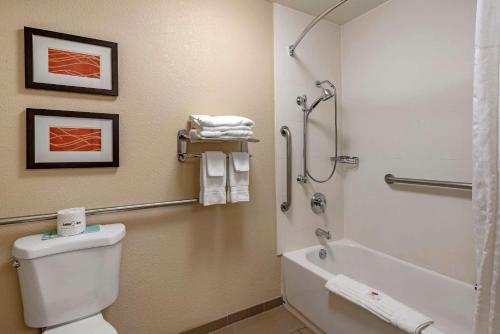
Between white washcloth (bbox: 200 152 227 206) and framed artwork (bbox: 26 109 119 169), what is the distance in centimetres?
45

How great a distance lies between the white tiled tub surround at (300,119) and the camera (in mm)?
1899

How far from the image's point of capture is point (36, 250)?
1053 mm

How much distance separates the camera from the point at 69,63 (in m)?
1.25

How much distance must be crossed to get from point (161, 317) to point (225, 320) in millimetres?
431

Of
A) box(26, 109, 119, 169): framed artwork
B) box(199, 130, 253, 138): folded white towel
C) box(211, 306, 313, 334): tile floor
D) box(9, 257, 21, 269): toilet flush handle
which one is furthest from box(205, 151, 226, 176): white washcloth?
box(211, 306, 313, 334): tile floor

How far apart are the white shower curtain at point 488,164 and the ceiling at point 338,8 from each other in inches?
43.6

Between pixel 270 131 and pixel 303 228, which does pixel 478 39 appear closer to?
pixel 270 131

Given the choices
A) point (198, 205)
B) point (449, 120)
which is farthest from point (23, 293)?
point (449, 120)

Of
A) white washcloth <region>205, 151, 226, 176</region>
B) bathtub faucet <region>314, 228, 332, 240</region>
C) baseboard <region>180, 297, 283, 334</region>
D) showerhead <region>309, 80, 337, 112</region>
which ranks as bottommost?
baseboard <region>180, 297, 283, 334</region>

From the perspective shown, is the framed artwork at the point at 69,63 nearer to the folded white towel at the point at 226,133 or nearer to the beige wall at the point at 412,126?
the folded white towel at the point at 226,133

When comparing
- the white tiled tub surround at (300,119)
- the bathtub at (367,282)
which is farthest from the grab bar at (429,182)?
the bathtub at (367,282)

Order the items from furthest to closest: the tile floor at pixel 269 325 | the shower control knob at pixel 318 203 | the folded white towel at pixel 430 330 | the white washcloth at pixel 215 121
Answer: the shower control knob at pixel 318 203 < the tile floor at pixel 269 325 < the white washcloth at pixel 215 121 < the folded white towel at pixel 430 330

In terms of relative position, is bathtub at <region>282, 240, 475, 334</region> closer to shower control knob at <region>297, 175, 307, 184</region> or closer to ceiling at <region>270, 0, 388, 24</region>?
shower control knob at <region>297, 175, 307, 184</region>

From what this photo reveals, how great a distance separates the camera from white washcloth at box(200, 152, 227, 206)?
148 cm
